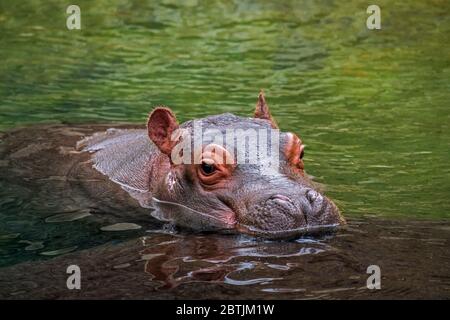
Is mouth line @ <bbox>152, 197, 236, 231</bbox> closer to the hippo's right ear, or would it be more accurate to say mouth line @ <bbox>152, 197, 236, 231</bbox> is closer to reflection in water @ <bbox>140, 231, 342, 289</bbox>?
reflection in water @ <bbox>140, 231, 342, 289</bbox>

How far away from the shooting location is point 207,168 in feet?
24.8

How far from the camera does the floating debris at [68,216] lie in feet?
27.6

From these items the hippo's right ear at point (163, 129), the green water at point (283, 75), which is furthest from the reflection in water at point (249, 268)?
the green water at point (283, 75)

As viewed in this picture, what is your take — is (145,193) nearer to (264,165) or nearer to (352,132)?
(264,165)

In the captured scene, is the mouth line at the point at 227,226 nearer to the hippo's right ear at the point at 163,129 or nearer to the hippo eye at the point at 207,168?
the hippo eye at the point at 207,168

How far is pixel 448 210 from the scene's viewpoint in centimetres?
888

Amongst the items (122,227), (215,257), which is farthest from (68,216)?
(215,257)

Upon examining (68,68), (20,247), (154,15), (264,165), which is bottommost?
(20,247)

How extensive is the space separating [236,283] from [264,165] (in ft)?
5.60

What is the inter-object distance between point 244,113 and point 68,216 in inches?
188

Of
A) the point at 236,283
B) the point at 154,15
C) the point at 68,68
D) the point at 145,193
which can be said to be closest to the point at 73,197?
the point at 145,193

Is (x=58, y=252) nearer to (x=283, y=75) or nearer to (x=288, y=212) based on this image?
(x=288, y=212)

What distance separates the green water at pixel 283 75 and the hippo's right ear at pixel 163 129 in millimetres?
1806

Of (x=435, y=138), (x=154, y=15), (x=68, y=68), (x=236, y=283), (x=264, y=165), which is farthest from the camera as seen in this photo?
(x=154, y=15)
